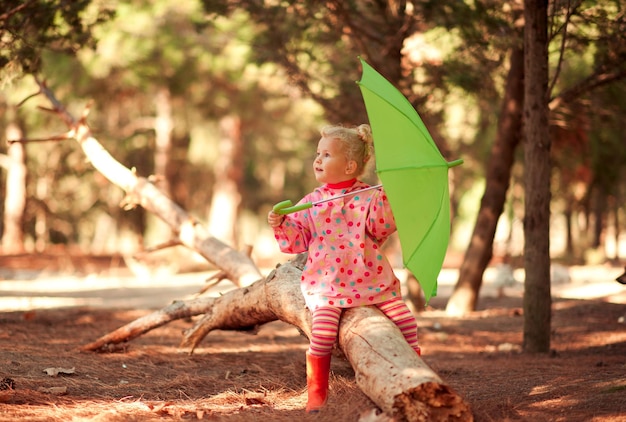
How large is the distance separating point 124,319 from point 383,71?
15.3ft

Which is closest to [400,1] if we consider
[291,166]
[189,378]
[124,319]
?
[124,319]

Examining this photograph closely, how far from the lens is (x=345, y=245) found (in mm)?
4566

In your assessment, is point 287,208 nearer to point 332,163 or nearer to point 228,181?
point 332,163

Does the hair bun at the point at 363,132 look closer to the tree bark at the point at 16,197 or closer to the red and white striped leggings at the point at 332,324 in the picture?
the red and white striped leggings at the point at 332,324

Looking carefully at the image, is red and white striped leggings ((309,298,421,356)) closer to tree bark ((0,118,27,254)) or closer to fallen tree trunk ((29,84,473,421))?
fallen tree trunk ((29,84,473,421))

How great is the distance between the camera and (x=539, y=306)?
7035 mm

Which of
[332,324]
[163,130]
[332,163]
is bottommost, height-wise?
[332,324]

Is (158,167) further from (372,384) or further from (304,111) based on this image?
(372,384)

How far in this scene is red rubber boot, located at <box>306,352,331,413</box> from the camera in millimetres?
4418

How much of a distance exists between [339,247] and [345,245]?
4cm

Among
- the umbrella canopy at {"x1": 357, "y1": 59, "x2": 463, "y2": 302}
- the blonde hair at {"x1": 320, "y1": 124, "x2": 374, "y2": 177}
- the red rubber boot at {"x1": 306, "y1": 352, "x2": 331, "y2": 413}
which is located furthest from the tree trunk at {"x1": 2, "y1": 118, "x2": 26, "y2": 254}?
the umbrella canopy at {"x1": 357, "y1": 59, "x2": 463, "y2": 302}

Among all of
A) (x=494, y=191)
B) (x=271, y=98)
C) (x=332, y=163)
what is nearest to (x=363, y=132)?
(x=332, y=163)

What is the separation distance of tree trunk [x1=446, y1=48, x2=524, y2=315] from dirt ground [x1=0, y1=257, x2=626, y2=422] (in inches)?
40.1

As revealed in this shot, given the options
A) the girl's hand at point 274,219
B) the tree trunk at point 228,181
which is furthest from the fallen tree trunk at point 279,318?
the tree trunk at point 228,181
